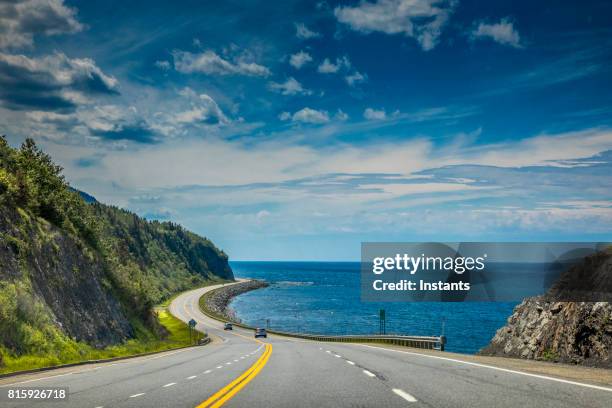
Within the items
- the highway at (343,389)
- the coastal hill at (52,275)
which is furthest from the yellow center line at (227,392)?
the coastal hill at (52,275)

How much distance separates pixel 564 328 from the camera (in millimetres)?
18531

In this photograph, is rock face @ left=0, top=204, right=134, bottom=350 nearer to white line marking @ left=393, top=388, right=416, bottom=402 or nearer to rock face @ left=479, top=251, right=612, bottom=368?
white line marking @ left=393, top=388, right=416, bottom=402

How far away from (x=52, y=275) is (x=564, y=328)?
2798cm

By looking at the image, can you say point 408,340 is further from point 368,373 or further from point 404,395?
point 404,395

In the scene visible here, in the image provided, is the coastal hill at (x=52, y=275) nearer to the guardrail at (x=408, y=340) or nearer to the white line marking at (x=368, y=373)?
the white line marking at (x=368, y=373)

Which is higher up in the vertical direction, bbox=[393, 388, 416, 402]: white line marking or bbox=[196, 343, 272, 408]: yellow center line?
bbox=[393, 388, 416, 402]: white line marking

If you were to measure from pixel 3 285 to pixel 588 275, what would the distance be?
2486cm

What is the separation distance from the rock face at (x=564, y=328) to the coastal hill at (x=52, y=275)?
20.3m

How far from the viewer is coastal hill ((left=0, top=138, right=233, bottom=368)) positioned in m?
24.4

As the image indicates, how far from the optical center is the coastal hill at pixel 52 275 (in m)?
24.4

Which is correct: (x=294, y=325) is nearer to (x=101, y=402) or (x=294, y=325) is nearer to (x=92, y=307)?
(x=92, y=307)

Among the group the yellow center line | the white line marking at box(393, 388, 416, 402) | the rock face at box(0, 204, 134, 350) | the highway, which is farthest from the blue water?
the white line marking at box(393, 388, 416, 402)

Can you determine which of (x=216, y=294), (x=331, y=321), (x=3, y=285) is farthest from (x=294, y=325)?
(x=3, y=285)

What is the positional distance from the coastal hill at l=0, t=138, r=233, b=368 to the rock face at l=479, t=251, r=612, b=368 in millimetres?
20260
